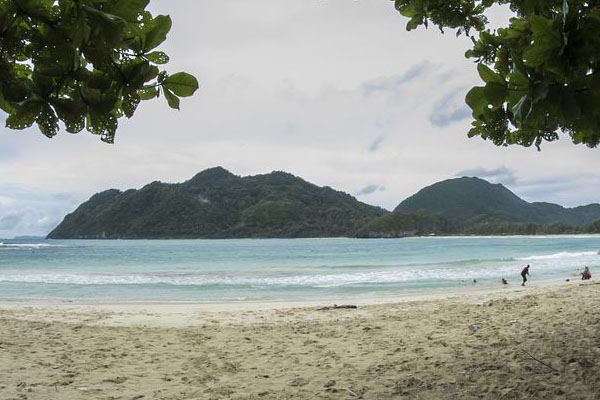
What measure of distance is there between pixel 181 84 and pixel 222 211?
11766cm

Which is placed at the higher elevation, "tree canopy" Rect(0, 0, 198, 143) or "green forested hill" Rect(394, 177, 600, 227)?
"green forested hill" Rect(394, 177, 600, 227)

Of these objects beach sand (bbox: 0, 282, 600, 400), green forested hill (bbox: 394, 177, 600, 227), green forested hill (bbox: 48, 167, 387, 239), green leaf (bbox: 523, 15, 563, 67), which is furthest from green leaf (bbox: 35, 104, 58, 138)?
green forested hill (bbox: 394, 177, 600, 227)

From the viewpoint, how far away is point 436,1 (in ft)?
10.1

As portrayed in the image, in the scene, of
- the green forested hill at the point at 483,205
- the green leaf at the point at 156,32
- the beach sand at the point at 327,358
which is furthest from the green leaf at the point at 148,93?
the green forested hill at the point at 483,205

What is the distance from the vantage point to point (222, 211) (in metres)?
118

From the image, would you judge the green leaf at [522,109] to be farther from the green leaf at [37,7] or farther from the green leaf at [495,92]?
the green leaf at [37,7]

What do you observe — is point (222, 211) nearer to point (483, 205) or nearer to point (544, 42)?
point (483, 205)

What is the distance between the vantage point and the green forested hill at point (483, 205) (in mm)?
167625

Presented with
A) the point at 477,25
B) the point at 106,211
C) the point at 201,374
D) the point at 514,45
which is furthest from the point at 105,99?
the point at 106,211

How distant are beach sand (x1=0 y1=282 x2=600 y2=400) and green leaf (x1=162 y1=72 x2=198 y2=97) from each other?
2.87 m

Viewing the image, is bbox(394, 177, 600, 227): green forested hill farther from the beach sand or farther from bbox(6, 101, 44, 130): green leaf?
bbox(6, 101, 44, 130): green leaf

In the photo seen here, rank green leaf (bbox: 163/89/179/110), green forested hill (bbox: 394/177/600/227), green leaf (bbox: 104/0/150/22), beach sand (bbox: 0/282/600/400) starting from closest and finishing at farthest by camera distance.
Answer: green leaf (bbox: 104/0/150/22), green leaf (bbox: 163/89/179/110), beach sand (bbox: 0/282/600/400), green forested hill (bbox: 394/177/600/227)

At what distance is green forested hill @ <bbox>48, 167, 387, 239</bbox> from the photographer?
11438 cm

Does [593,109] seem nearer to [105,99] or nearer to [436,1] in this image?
[105,99]
